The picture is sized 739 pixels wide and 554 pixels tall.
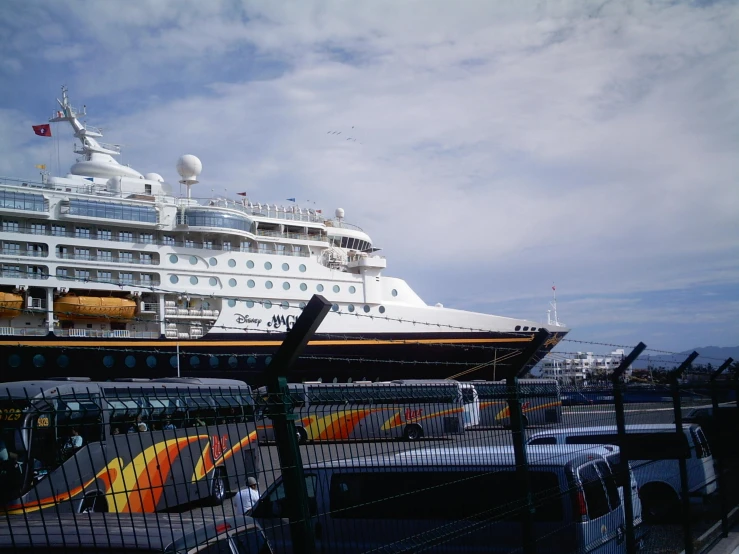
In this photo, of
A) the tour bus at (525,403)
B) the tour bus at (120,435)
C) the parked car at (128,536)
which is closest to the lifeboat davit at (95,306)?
the tour bus at (120,435)

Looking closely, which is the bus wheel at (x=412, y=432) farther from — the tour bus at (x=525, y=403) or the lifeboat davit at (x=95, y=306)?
the lifeboat davit at (x=95, y=306)

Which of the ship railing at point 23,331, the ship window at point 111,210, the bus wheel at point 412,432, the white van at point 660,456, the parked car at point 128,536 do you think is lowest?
the white van at point 660,456

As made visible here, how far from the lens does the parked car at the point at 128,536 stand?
2898 mm

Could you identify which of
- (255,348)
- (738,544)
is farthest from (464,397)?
(255,348)

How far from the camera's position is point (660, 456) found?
19.4 feet

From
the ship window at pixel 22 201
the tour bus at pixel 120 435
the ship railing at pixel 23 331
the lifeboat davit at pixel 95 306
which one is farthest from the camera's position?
the ship window at pixel 22 201

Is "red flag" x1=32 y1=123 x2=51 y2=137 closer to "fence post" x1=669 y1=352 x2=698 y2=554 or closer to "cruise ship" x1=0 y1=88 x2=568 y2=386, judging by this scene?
"cruise ship" x1=0 y1=88 x2=568 y2=386

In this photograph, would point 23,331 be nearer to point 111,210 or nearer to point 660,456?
point 111,210

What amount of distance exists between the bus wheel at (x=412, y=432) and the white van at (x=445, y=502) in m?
0.09

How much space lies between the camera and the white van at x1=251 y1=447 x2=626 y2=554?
3.95 metres

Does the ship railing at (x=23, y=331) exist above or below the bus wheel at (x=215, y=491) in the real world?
above

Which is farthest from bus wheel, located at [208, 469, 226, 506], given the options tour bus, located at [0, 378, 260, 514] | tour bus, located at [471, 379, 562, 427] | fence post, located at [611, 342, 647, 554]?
fence post, located at [611, 342, 647, 554]

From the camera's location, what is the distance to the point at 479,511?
170 inches

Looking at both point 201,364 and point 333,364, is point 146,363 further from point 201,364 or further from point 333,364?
point 333,364
